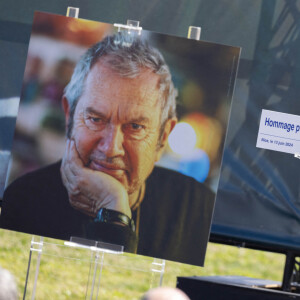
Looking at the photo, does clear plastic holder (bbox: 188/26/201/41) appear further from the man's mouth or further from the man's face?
the man's mouth

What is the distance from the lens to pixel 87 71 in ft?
12.5

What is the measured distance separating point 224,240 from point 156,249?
1.95 ft

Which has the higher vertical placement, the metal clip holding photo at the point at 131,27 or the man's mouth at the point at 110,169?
the metal clip holding photo at the point at 131,27

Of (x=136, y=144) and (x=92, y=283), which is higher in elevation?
(x=136, y=144)

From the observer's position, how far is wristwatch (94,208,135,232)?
374cm

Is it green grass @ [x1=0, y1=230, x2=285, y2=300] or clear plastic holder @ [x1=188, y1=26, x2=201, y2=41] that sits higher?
clear plastic holder @ [x1=188, y1=26, x2=201, y2=41]

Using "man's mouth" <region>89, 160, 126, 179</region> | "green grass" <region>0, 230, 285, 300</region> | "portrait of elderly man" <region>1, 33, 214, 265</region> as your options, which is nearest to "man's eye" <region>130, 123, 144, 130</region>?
"portrait of elderly man" <region>1, 33, 214, 265</region>

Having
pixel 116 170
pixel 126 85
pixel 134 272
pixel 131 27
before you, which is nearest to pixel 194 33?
pixel 131 27

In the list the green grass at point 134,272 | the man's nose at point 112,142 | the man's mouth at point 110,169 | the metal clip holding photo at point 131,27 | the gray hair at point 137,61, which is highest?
the metal clip holding photo at point 131,27

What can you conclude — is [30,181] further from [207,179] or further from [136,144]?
[207,179]

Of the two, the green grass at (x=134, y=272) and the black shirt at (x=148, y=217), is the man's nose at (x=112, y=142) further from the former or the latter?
the green grass at (x=134, y=272)

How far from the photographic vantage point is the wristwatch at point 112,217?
147 inches

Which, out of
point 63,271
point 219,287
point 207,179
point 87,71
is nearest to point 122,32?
point 87,71

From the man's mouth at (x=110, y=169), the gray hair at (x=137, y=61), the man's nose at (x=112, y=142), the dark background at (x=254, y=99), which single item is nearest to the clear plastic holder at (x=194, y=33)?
the gray hair at (x=137, y=61)
